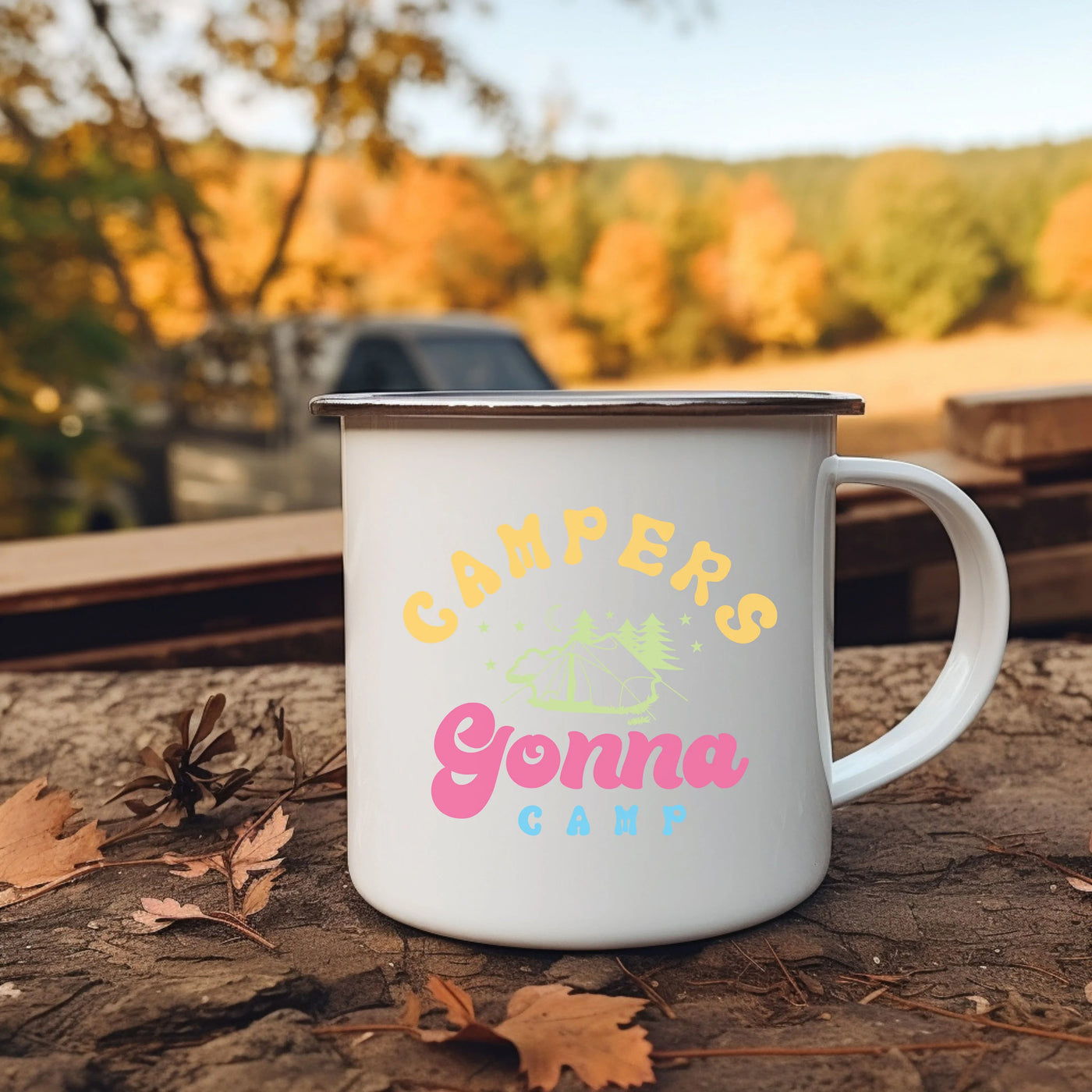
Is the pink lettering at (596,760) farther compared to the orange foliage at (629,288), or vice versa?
the orange foliage at (629,288)

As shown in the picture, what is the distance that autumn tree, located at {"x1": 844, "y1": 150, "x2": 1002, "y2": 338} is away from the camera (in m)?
21.3

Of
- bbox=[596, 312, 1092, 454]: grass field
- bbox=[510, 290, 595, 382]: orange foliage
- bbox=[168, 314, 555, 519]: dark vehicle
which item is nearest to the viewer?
bbox=[168, 314, 555, 519]: dark vehicle

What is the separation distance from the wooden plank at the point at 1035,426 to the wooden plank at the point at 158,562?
4.14ft

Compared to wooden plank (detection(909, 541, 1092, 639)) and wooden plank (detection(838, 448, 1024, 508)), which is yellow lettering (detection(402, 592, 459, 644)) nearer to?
wooden plank (detection(838, 448, 1024, 508))

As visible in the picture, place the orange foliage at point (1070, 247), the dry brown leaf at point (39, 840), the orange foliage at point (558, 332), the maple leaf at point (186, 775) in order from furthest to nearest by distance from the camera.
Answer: the orange foliage at point (558, 332), the orange foliage at point (1070, 247), the maple leaf at point (186, 775), the dry brown leaf at point (39, 840)

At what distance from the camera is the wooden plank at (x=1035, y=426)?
7.01 feet

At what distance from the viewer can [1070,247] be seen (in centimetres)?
2009

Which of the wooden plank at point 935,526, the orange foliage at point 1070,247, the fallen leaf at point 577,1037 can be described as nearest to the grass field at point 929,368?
the orange foliage at point 1070,247

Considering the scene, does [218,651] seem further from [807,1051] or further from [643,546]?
[807,1051]

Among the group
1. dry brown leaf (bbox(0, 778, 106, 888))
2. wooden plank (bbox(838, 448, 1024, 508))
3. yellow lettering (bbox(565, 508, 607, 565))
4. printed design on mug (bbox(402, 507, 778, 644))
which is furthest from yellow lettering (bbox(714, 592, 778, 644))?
wooden plank (bbox(838, 448, 1024, 508))

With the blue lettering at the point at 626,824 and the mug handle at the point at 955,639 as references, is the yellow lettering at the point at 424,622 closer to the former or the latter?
the blue lettering at the point at 626,824

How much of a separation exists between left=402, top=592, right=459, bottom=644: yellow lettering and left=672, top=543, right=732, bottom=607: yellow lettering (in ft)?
0.57

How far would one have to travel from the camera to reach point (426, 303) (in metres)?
19.5

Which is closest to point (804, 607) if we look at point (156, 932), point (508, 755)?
point (508, 755)
